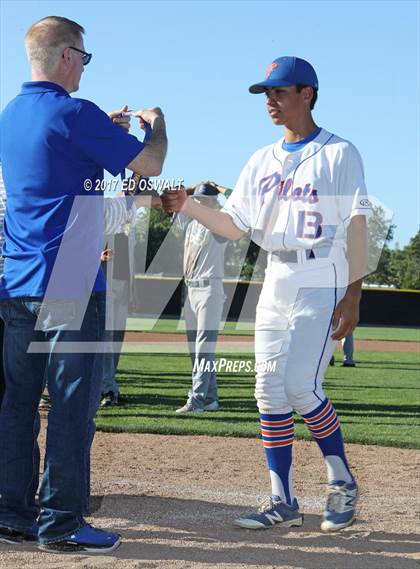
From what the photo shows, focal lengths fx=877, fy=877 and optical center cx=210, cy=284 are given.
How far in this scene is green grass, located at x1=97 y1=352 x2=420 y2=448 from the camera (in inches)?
318

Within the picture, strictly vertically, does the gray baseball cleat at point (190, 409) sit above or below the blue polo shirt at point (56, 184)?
below

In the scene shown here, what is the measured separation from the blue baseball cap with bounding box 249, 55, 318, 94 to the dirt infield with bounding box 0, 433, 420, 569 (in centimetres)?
246

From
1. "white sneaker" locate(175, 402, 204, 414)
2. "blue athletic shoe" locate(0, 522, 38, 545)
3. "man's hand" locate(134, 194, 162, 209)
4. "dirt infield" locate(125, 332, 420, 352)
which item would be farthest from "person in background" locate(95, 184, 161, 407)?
"dirt infield" locate(125, 332, 420, 352)

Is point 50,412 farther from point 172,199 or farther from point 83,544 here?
point 172,199

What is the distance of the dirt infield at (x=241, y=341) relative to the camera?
23250mm

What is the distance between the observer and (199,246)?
928 centimetres

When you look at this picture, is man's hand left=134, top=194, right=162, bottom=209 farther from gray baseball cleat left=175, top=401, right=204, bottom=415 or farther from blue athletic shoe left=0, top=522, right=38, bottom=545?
gray baseball cleat left=175, top=401, right=204, bottom=415

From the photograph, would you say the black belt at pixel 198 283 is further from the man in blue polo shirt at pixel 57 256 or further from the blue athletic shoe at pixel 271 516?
the man in blue polo shirt at pixel 57 256

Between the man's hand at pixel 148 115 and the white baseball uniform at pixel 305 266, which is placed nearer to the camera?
the man's hand at pixel 148 115

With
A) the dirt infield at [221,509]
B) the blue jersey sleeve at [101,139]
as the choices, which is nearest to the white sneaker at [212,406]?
the dirt infield at [221,509]

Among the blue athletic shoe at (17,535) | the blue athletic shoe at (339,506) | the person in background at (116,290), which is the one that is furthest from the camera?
the person in background at (116,290)

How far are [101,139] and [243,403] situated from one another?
6797mm

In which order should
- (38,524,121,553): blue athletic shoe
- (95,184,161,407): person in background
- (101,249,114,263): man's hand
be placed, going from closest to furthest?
(38,524,121,553): blue athletic shoe → (101,249,114,263): man's hand → (95,184,161,407): person in background

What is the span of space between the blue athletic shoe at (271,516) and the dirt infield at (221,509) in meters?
0.06
